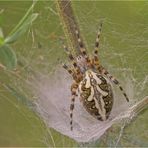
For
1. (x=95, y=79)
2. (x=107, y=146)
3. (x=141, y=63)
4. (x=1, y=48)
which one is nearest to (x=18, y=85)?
(x=95, y=79)

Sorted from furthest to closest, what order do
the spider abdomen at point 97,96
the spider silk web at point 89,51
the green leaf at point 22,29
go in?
the spider silk web at point 89,51 < the spider abdomen at point 97,96 < the green leaf at point 22,29

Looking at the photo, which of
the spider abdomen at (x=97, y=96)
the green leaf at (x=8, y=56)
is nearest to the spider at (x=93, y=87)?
the spider abdomen at (x=97, y=96)

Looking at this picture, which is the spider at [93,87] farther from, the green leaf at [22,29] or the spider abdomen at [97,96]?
the green leaf at [22,29]

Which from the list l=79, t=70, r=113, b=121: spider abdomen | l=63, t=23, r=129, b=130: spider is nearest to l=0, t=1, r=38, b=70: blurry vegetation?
l=63, t=23, r=129, b=130: spider

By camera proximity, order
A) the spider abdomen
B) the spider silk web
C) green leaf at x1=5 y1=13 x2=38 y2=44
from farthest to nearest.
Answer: the spider silk web
the spider abdomen
green leaf at x1=5 y1=13 x2=38 y2=44

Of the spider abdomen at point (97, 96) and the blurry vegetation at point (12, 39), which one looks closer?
the blurry vegetation at point (12, 39)

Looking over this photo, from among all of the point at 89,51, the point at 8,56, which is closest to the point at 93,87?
the point at 89,51

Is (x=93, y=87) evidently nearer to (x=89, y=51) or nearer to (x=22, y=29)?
(x=89, y=51)

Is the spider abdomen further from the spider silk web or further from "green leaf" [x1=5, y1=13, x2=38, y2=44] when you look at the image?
"green leaf" [x1=5, y1=13, x2=38, y2=44]
